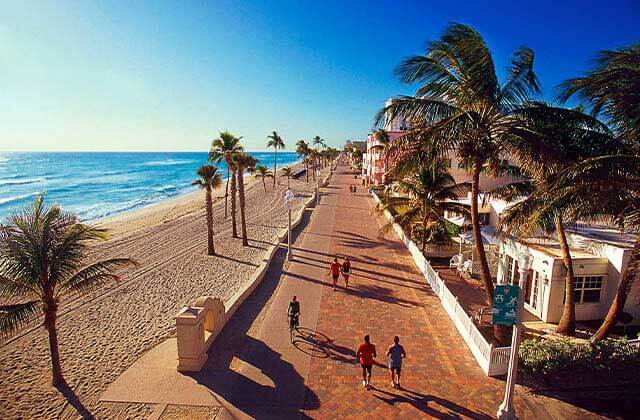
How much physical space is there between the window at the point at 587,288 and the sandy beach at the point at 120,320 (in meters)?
12.5

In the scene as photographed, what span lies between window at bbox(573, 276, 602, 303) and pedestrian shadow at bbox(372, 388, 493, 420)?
24.7ft

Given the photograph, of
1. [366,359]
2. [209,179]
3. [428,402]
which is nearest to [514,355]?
[428,402]

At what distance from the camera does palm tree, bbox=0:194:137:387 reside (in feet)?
23.6

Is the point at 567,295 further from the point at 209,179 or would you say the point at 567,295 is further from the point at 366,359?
the point at 209,179

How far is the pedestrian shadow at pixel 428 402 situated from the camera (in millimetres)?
6832

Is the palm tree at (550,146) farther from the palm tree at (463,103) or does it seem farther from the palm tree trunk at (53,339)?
the palm tree trunk at (53,339)

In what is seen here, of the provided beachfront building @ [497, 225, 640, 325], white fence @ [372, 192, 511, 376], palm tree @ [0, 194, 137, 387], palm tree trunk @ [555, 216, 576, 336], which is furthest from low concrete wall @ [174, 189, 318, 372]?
beachfront building @ [497, 225, 640, 325]

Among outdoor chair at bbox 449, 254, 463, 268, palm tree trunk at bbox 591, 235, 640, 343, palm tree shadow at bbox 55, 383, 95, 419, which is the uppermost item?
palm tree trunk at bbox 591, 235, 640, 343

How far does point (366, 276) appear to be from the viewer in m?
15.0

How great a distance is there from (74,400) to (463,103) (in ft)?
37.3

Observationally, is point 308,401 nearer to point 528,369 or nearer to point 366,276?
point 528,369

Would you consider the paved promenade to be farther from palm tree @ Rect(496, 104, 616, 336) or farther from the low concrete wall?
palm tree @ Rect(496, 104, 616, 336)

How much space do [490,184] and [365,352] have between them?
25323 mm

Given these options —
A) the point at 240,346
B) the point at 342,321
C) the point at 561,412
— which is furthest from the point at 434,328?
the point at 240,346
